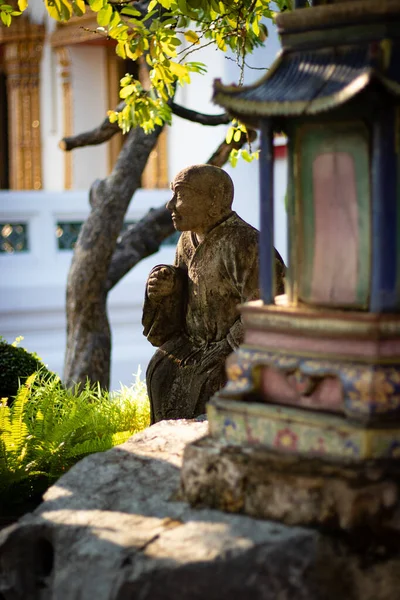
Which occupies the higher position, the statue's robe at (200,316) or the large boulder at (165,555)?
the statue's robe at (200,316)

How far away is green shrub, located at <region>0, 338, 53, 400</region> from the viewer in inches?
242

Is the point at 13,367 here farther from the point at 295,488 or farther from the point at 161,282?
the point at 295,488

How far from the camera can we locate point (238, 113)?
10.5 ft

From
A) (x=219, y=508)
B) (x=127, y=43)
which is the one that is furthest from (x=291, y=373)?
(x=127, y=43)

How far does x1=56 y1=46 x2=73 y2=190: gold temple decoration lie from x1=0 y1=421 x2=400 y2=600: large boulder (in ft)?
29.2

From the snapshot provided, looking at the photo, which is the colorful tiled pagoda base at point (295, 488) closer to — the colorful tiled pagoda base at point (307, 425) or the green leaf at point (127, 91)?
the colorful tiled pagoda base at point (307, 425)

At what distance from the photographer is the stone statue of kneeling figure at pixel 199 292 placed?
4.78m

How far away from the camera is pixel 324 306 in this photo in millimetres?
3254

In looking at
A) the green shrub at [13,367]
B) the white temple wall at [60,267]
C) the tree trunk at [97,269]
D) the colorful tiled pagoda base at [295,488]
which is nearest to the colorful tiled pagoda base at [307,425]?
the colorful tiled pagoda base at [295,488]

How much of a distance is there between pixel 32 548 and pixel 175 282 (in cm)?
196

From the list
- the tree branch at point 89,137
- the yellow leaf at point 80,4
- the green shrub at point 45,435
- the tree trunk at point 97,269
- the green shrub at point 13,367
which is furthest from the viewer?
the tree trunk at point 97,269

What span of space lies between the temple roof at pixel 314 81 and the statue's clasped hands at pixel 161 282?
1.78m

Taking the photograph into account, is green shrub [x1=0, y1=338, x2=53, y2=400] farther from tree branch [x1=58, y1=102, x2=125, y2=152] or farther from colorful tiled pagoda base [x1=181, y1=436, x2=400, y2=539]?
colorful tiled pagoda base [x1=181, y1=436, x2=400, y2=539]

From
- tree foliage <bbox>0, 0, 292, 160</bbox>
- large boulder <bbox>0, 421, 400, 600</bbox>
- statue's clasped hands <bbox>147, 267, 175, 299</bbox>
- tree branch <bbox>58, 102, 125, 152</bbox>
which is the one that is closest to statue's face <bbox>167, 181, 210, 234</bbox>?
statue's clasped hands <bbox>147, 267, 175, 299</bbox>
